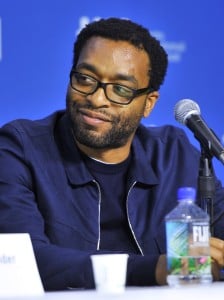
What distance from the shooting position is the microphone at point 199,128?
1784 mm

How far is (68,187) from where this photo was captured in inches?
90.6

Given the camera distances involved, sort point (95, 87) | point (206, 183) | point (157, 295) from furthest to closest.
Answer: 1. point (95, 87)
2. point (206, 183)
3. point (157, 295)

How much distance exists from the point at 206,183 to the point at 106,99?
22.3 inches

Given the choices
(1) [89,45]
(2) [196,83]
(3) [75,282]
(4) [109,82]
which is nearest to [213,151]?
(3) [75,282]

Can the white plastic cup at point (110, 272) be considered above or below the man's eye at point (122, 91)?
below

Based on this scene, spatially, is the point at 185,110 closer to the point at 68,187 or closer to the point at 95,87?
the point at 95,87

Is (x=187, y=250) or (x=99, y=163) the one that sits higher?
(x=99, y=163)

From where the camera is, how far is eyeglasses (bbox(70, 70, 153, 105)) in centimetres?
226

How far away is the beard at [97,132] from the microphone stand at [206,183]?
535mm

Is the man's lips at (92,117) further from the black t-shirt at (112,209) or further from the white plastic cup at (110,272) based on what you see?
the white plastic cup at (110,272)

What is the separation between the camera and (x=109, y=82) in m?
2.27

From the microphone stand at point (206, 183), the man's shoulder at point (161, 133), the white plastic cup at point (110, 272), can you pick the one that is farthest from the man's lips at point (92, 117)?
the white plastic cup at point (110, 272)

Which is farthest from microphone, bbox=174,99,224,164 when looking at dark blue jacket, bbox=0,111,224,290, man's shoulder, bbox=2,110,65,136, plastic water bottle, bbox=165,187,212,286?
man's shoulder, bbox=2,110,65,136

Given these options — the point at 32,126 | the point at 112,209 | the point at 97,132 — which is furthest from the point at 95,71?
the point at 112,209
